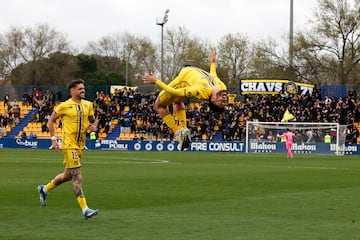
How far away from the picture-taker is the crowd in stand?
58.4 m

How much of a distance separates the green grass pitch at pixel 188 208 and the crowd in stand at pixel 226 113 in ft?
104

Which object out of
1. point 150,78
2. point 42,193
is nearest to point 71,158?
point 42,193

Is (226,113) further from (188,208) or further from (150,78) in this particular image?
(150,78)

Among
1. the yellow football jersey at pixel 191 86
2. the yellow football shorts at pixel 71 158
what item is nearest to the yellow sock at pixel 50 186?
the yellow football shorts at pixel 71 158

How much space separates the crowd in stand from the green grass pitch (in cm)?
3178

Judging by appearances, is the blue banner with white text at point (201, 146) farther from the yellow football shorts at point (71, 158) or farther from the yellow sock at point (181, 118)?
the yellow football shorts at point (71, 158)

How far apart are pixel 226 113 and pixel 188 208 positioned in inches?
1777

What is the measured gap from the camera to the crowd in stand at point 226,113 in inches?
2298

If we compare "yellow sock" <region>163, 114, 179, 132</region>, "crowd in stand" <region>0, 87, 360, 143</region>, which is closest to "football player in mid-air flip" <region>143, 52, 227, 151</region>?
"yellow sock" <region>163, 114, 179, 132</region>

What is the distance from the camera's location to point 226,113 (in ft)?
201

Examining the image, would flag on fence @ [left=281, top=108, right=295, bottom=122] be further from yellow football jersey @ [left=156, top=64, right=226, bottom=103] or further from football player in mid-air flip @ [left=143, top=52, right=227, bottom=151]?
yellow football jersey @ [left=156, top=64, right=226, bottom=103]

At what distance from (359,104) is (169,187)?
3790cm

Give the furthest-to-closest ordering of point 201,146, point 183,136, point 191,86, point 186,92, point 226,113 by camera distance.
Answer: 1. point 226,113
2. point 201,146
3. point 183,136
4. point 191,86
5. point 186,92

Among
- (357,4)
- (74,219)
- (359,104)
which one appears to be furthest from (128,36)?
(74,219)
